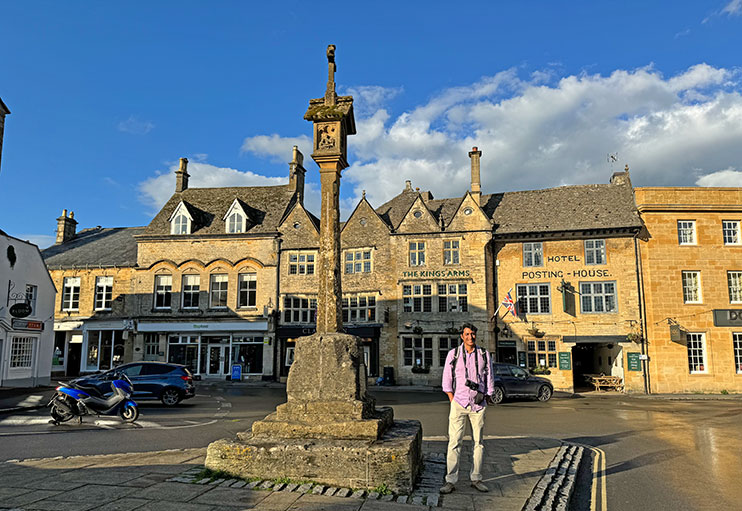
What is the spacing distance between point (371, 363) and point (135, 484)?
23.1 m

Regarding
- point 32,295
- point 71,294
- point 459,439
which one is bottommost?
point 459,439

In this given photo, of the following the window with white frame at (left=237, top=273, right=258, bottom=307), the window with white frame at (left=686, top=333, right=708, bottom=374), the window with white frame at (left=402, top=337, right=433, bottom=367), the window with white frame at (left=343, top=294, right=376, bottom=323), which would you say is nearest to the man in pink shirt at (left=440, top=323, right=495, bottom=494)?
the window with white frame at (left=402, top=337, right=433, bottom=367)

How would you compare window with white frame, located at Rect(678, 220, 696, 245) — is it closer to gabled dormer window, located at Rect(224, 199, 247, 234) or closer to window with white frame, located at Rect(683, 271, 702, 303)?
window with white frame, located at Rect(683, 271, 702, 303)

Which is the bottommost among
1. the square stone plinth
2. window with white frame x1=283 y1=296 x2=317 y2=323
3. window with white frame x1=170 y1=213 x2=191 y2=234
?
the square stone plinth

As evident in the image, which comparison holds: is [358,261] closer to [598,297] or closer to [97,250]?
[598,297]

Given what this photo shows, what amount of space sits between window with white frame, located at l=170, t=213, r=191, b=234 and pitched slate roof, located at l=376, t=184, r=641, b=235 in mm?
12486

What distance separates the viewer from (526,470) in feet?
26.0

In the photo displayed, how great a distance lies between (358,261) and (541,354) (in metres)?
11.1

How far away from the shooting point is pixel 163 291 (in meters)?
32.9

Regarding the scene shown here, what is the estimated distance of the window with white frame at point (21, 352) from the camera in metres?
22.4

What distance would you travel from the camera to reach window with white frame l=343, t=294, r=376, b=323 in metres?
29.9

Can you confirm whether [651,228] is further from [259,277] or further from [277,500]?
[277,500]

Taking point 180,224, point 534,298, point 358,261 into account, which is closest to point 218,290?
point 180,224

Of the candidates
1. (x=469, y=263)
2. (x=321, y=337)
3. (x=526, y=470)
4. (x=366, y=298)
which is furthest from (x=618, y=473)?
(x=366, y=298)
